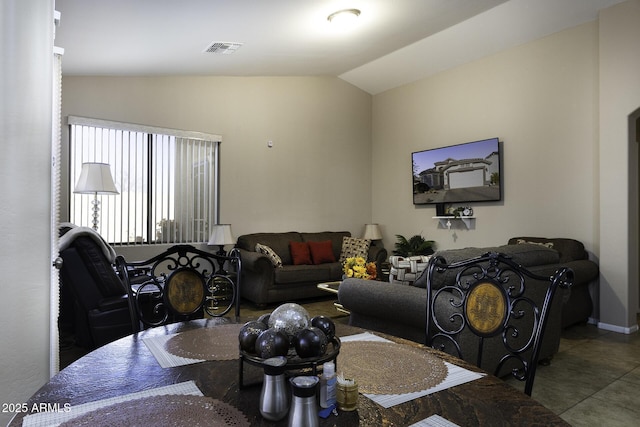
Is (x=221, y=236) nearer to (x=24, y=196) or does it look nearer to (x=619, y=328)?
(x=24, y=196)

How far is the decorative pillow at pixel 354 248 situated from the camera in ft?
20.3

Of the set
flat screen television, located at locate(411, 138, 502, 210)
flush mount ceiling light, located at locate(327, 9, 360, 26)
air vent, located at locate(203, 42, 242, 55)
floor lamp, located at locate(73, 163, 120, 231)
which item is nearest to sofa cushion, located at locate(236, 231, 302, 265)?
floor lamp, located at locate(73, 163, 120, 231)

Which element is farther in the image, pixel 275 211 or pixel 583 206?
pixel 275 211

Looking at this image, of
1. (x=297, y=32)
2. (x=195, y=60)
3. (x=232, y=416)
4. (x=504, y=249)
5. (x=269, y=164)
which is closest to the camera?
(x=232, y=416)

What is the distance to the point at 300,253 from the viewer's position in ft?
19.6

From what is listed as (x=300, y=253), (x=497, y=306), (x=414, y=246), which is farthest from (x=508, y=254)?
(x=300, y=253)

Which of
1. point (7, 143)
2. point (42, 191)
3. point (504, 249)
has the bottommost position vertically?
point (504, 249)

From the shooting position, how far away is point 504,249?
9.78 ft

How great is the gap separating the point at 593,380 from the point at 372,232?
4239mm

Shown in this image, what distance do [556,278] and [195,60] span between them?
4.76 metres

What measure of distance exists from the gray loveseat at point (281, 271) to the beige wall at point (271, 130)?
34 centimetres

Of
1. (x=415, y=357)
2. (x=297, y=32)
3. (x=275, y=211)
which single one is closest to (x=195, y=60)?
(x=297, y=32)

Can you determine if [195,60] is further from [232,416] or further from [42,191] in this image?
[232,416]

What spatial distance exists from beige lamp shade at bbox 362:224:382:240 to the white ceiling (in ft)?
8.39
